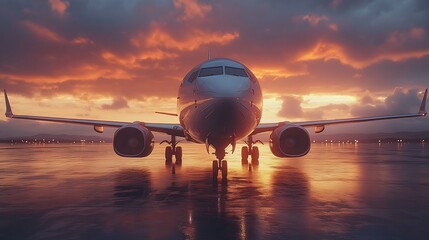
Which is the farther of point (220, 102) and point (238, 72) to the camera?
point (238, 72)

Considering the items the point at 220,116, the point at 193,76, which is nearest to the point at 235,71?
the point at 193,76

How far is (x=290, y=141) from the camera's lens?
14.3 m

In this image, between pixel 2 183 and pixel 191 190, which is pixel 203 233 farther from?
pixel 2 183

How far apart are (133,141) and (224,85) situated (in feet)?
19.7

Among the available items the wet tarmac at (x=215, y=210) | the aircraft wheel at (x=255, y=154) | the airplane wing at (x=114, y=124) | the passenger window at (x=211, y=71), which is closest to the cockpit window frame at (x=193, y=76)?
the passenger window at (x=211, y=71)

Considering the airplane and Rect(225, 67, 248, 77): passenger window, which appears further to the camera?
Rect(225, 67, 248, 77): passenger window

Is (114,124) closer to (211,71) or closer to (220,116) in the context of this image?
(211,71)

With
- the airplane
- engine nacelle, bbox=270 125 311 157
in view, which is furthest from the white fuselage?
engine nacelle, bbox=270 125 311 157

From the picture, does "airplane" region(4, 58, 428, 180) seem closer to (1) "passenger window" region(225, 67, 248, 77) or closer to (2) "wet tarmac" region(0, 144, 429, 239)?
(1) "passenger window" region(225, 67, 248, 77)

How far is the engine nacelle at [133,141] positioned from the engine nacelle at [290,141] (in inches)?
191

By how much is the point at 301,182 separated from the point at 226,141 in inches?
113

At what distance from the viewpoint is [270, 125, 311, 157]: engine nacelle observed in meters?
13.7

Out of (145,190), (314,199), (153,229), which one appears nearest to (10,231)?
(153,229)

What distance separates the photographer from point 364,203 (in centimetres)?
850
